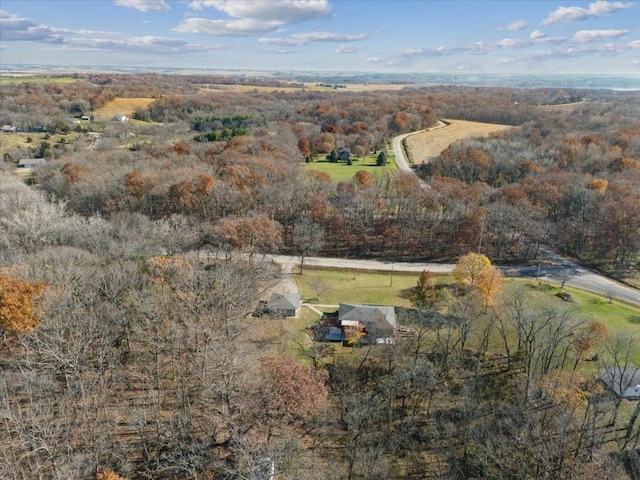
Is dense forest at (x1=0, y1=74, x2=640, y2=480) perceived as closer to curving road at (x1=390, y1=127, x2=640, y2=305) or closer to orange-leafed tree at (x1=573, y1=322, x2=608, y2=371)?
orange-leafed tree at (x1=573, y1=322, x2=608, y2=371)

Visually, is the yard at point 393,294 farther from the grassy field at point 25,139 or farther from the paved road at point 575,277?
the grassy field at point 25,139

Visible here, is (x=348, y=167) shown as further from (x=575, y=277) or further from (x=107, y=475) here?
(x=107, y=475)

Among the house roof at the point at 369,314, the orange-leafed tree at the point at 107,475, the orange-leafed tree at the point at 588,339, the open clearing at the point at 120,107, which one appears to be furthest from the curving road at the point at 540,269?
the open clearing at the point at 120,107

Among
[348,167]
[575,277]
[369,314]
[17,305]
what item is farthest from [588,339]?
[348,167]

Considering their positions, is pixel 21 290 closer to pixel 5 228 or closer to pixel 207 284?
pixel 207 284

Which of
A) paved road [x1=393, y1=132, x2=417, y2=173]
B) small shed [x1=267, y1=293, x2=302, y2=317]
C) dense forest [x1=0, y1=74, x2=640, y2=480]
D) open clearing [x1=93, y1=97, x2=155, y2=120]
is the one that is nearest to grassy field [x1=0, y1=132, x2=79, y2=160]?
open clearing [x1=93, y1=97, x2=155, y2=120]

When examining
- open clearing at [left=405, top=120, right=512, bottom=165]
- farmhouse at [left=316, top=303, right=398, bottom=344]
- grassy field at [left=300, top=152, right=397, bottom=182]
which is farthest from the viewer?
open clearing at [left=405, top=120, right=512, bottom=165]
